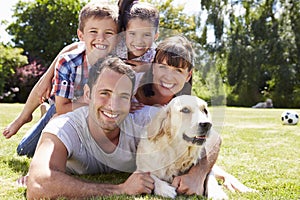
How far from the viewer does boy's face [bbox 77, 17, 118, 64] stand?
3.28m

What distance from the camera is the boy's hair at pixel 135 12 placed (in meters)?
3.09

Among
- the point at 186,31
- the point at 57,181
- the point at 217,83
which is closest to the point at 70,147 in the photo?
the point at 57,181

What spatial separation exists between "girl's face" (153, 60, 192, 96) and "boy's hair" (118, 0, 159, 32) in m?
0.37

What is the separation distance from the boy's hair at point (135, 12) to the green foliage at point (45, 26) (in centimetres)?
2225

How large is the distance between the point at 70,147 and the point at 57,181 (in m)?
0.34

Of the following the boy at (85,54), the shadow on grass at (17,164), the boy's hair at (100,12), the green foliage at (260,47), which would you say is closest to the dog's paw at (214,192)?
the boy at (85,54)

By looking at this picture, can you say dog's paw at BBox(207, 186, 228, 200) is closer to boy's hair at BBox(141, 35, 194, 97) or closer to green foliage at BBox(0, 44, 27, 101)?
boy's hair at BBox(141, 35, 194, 97)

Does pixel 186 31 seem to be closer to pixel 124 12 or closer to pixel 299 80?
pixel 124 12

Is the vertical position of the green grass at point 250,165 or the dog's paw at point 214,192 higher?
the dog's paw at point 214,192

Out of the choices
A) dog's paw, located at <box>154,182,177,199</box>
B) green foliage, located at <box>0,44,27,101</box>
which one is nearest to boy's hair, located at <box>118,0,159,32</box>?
dog's paw, located at <box>154,182,177,199</box>

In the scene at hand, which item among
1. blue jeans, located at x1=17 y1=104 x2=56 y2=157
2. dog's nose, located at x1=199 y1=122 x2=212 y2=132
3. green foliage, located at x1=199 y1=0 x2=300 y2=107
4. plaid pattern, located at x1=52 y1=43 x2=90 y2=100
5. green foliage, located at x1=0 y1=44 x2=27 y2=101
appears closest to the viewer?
dog's nose, located at x1=199 y1=122 x2=212 y2=132

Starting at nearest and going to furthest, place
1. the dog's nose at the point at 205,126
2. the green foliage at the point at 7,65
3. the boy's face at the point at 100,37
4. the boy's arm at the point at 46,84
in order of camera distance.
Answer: the dog's nose at the point at 205,126
the boy's face at the point at 100,37
the boy's arm at the point at 46,84
the green foliage at the point at 7,65

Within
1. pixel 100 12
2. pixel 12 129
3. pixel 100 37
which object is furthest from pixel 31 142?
pixel 100 12

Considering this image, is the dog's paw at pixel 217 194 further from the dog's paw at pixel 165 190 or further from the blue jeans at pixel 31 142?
the blue jeans at pixel 31 142
